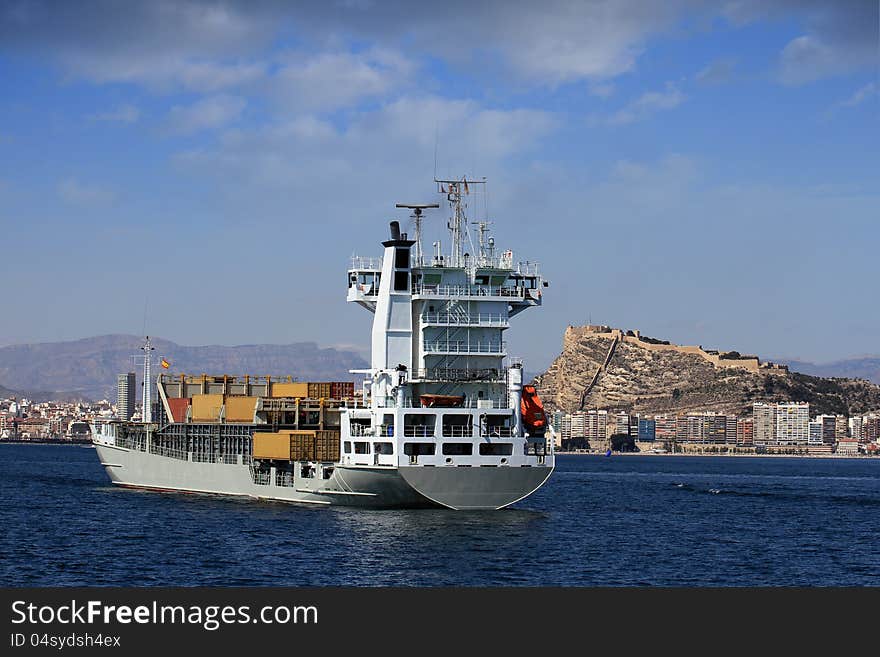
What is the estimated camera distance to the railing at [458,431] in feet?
184

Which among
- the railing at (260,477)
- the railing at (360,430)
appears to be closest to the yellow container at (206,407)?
the railing at (260,477)

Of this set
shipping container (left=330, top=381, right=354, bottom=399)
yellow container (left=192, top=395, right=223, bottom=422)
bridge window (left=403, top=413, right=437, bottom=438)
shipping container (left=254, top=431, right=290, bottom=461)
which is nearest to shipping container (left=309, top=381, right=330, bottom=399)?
shipping container (left=330, top=381, right=354, bottom=399)

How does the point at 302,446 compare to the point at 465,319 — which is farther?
the point at 302,446

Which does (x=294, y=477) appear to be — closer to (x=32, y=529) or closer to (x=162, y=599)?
(x=32, y=529)

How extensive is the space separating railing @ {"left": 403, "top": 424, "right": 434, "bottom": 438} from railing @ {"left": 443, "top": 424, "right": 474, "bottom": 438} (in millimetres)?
624

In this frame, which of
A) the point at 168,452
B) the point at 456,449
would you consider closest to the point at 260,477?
the point at 168,452

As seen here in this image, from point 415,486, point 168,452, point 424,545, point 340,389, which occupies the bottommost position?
point 424,545

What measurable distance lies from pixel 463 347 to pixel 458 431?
436cm

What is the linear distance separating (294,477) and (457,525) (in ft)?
43.8

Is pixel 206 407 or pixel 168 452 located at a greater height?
pixel 206 407

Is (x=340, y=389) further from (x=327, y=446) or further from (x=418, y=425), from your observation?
(x=418, y=425)

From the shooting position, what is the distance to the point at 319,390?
70.2m

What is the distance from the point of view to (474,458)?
184 ft

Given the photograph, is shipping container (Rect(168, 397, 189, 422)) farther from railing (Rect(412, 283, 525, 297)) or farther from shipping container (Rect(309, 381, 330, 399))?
railing (Rect(412, 283, 525, 297))
